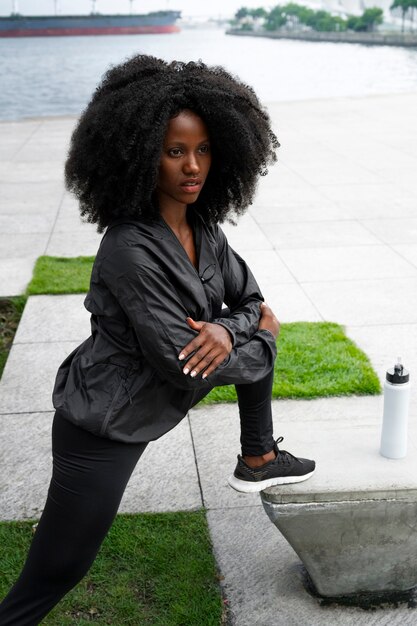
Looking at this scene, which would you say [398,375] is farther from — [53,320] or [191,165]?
[53,320]

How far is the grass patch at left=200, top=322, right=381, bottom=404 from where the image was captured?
4652 millimetres

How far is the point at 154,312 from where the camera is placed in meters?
2.30

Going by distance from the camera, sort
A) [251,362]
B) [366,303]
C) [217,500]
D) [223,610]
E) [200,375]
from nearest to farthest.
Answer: [200,375] < [251,362] < [223,610] < [217,500] < [366,303]

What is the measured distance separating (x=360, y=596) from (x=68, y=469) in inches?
48.0

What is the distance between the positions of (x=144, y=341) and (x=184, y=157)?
549 millimetres

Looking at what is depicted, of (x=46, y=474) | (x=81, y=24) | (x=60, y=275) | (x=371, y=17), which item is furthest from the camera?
(x=81, y=24)

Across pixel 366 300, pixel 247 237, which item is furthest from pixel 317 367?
pixel 247 237

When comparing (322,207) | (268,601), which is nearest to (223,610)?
(268,601)

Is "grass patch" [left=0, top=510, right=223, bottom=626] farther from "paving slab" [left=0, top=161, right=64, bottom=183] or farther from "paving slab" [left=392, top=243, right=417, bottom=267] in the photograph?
"paving slab" [left=0, top=161, right=64, bottom=183]

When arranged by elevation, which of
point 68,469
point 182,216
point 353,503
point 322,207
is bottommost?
point 322,207

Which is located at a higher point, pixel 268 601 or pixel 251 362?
pixel 251 362

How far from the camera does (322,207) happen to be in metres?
9.36

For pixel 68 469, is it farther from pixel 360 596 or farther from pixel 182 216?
pixel 360 596

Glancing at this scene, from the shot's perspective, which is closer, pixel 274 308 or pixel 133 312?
pixel 133 312
